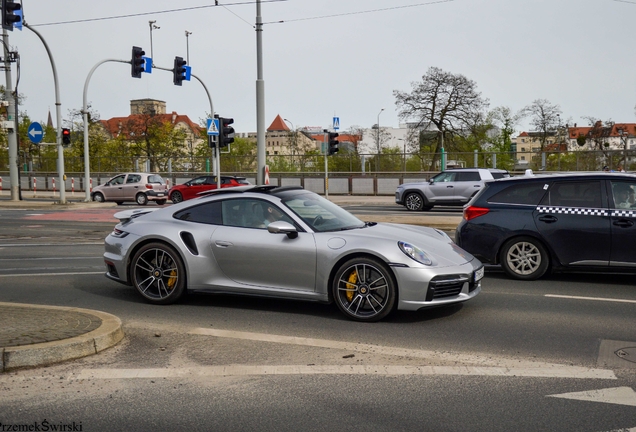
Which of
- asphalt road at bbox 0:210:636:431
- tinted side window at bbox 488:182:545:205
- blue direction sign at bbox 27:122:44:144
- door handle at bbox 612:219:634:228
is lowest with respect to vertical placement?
asphalt road at bbox 0:210:636:431

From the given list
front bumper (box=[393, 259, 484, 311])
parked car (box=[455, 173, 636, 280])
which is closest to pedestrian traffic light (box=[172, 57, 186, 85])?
parked car (box=[455, 173, 636, 280])

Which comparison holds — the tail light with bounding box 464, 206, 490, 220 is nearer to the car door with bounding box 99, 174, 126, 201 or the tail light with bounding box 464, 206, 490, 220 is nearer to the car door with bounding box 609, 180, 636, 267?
the car door with bounding box 609, 180, 636, 267

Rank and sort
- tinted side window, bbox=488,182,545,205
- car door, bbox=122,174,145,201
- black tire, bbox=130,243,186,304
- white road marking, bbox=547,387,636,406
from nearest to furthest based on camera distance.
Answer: white road marking, bbox=547,387,636,406 < black tire, bbox=130,243,186,304 < tinted side window, bbox=488,182,545,205 < car door, bbox=122,174,145,201

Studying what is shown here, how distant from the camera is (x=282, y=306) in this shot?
307 inches

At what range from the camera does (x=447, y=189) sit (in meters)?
26.4

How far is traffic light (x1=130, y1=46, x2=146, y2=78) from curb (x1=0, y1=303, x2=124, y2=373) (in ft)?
74.6

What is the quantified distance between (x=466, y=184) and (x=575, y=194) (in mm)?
17043

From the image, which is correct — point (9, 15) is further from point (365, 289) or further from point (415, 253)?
point (415, 253)

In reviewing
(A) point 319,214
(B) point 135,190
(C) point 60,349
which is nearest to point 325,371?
(C) point 60,349

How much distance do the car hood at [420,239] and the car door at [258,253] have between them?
447 millimetres

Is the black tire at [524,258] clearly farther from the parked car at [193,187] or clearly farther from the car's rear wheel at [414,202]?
the parked car at [193,187]

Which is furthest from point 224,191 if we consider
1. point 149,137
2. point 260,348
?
point 149,137

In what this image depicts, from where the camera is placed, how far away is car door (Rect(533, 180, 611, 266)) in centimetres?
892

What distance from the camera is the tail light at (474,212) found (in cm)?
972
